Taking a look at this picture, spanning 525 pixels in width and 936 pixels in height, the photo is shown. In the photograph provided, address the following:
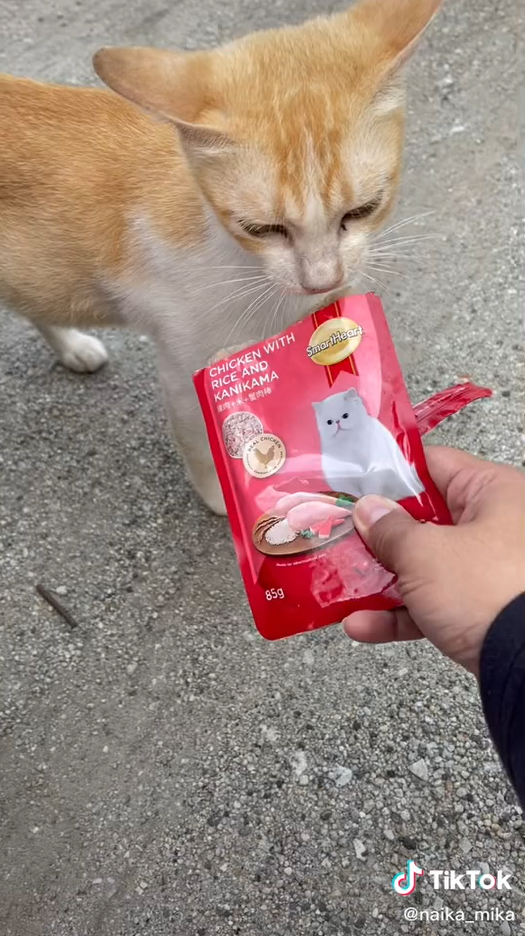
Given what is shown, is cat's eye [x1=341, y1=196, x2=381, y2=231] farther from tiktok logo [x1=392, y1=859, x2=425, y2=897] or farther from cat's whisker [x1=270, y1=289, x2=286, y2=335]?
tiktok logo [x1=392, y1=859, x2=425, y2=897]

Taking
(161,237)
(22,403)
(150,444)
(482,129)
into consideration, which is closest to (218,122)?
(161,237)

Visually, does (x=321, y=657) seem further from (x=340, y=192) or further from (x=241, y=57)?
(x=241, y=57)

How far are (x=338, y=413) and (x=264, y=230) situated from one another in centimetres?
30

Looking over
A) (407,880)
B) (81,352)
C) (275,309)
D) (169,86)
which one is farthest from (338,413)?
(81,352)

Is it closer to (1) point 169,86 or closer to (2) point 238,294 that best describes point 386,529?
(2) point 238,294

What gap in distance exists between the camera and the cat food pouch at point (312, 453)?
111 centimetres

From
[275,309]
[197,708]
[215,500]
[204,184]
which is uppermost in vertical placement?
[204,184]

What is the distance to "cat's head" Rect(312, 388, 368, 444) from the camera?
3.68 ft

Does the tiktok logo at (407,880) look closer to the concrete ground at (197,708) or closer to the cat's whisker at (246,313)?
the concrete ground at (197,708)

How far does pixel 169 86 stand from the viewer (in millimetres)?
1035

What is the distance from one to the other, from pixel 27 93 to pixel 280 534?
0.98 meters

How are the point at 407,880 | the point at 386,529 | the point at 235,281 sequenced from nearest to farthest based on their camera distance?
1. the point at 386,529
2. the point at 235,281
3. the point at 407,880

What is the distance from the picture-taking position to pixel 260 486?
113 centimetres

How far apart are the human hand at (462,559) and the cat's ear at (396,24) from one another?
0.61 metres
